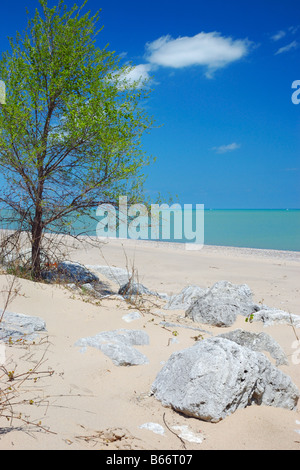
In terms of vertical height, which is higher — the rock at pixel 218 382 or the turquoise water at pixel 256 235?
the turquoise water at pixel 256 235

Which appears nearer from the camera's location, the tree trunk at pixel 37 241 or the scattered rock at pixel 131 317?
the scattered rock at pixel 131 317

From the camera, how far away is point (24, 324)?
575 cm

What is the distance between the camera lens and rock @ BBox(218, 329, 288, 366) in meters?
5.60

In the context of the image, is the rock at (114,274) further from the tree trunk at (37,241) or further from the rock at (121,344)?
the rock at (121,344)

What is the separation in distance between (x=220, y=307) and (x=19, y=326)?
11.7ft

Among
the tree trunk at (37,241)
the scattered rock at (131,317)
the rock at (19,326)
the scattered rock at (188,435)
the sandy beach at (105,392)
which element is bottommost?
the scattered rock at (188,435)

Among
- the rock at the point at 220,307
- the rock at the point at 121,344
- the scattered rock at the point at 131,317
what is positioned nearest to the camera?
the rock at the point at 121,344

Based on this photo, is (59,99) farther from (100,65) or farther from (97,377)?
(97,377)

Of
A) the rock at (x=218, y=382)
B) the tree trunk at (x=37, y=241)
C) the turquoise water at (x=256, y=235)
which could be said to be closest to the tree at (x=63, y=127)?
the tree trunk at (x=37, y=241)

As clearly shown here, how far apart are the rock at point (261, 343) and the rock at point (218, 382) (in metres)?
1.02

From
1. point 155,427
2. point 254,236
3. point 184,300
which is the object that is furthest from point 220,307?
point 254,236

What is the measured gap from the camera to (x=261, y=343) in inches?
224

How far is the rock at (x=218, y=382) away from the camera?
397cm

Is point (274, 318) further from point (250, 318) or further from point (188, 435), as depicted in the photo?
point (188, 435)
